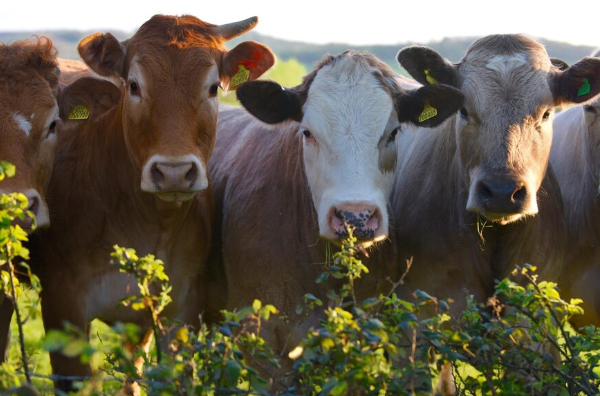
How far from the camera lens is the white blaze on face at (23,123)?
5676mm

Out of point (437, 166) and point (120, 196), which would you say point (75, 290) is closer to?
point (120, 196)

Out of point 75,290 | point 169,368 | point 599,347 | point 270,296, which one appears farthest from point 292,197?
point 169,368

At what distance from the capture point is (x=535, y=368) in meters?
4.25

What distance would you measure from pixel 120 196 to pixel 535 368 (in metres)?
3.18

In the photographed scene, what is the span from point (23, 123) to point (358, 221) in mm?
2219

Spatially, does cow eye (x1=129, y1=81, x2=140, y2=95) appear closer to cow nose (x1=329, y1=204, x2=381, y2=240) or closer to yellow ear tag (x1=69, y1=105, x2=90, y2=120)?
yellow ear tag (x1=69, y1=105, x2=90, y2=120)

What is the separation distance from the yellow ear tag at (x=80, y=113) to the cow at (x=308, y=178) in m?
1.14

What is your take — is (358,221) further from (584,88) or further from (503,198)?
(584,88)

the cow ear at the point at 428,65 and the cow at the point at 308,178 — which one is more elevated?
the cow ear at the point at 428,65

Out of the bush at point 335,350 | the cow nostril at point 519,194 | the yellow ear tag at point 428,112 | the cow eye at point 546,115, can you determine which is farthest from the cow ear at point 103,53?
the cow eye at point 546,115

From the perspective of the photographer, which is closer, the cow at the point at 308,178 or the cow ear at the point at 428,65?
the cow at the point at 308,178

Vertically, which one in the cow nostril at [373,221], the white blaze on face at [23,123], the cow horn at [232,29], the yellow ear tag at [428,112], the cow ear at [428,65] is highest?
the cow horn at [232,29]

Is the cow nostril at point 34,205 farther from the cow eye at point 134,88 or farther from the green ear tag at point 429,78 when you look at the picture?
the green ear tag at point 429,78

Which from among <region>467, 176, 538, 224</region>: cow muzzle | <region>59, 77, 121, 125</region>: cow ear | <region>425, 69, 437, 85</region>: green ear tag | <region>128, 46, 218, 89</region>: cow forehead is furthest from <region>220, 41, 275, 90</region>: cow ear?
<region>467, 176, 538, 224</region>: cow muzzle
